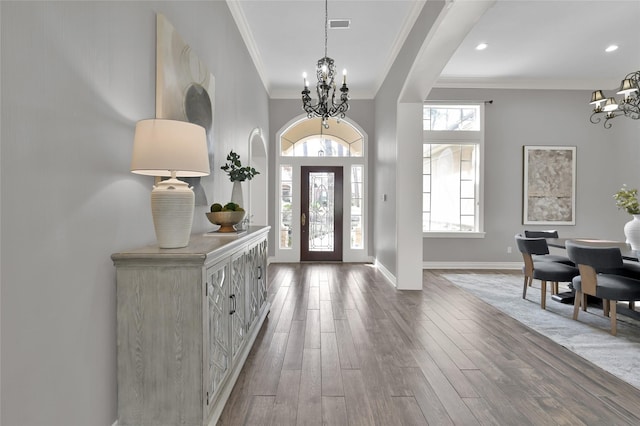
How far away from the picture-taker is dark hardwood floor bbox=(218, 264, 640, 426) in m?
1.94

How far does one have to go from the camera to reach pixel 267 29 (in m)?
4.57

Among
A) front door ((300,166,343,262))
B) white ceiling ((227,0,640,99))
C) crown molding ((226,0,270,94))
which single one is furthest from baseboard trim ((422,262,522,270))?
crown molding ((226,0,270,94))

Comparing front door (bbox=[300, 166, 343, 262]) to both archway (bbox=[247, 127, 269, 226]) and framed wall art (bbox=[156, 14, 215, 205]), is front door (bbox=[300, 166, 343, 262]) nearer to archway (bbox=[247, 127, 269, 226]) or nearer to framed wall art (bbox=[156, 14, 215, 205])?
archway (bbox=[247, 127, 269, 226])

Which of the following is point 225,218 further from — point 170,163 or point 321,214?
point 321,214

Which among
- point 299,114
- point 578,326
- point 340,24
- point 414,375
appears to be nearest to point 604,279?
point 578,326

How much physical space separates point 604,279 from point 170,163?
3963mm

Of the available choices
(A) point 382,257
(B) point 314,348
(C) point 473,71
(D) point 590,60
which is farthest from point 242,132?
(D) point 590,60

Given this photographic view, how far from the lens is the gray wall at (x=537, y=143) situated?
6.64m

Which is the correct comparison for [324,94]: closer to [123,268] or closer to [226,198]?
[226,198]

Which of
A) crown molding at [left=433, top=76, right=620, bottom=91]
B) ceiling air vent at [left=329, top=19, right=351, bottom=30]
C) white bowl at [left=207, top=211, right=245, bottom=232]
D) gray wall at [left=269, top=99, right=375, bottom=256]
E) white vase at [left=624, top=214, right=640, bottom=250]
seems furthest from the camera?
gray wall at [left=269, top=99, right=375, bottom=256]

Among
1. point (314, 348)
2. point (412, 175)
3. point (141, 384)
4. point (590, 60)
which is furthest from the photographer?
point (590, 60)

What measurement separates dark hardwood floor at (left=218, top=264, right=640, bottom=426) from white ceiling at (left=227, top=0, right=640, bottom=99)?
3605 mm

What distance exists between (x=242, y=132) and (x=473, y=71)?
4.55 meters

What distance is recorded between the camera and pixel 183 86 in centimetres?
240
